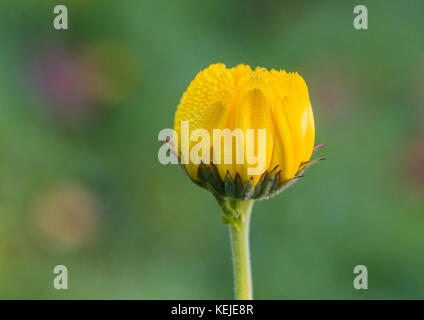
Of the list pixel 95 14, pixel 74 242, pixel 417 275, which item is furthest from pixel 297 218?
pixel 95 14

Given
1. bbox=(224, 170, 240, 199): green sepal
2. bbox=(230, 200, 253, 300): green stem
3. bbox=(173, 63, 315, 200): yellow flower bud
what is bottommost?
bbox=(230, 200, 253, 300): green stem

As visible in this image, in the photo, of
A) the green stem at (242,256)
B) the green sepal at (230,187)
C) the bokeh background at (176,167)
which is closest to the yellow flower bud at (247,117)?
the green sepal at (230,187)

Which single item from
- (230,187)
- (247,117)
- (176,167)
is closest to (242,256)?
(230,187)

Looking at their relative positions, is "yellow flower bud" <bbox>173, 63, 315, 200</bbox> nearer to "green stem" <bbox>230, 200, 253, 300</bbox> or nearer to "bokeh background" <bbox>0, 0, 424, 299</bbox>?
"green stem" <bbox>230, 200, 253, 300</bbox>

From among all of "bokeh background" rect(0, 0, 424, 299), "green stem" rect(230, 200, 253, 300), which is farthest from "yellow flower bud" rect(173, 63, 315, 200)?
"bokeh background" rect(0, 0, 424, 299)

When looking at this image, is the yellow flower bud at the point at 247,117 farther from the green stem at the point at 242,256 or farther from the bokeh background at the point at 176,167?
the bokeh background at the point at 176,167
